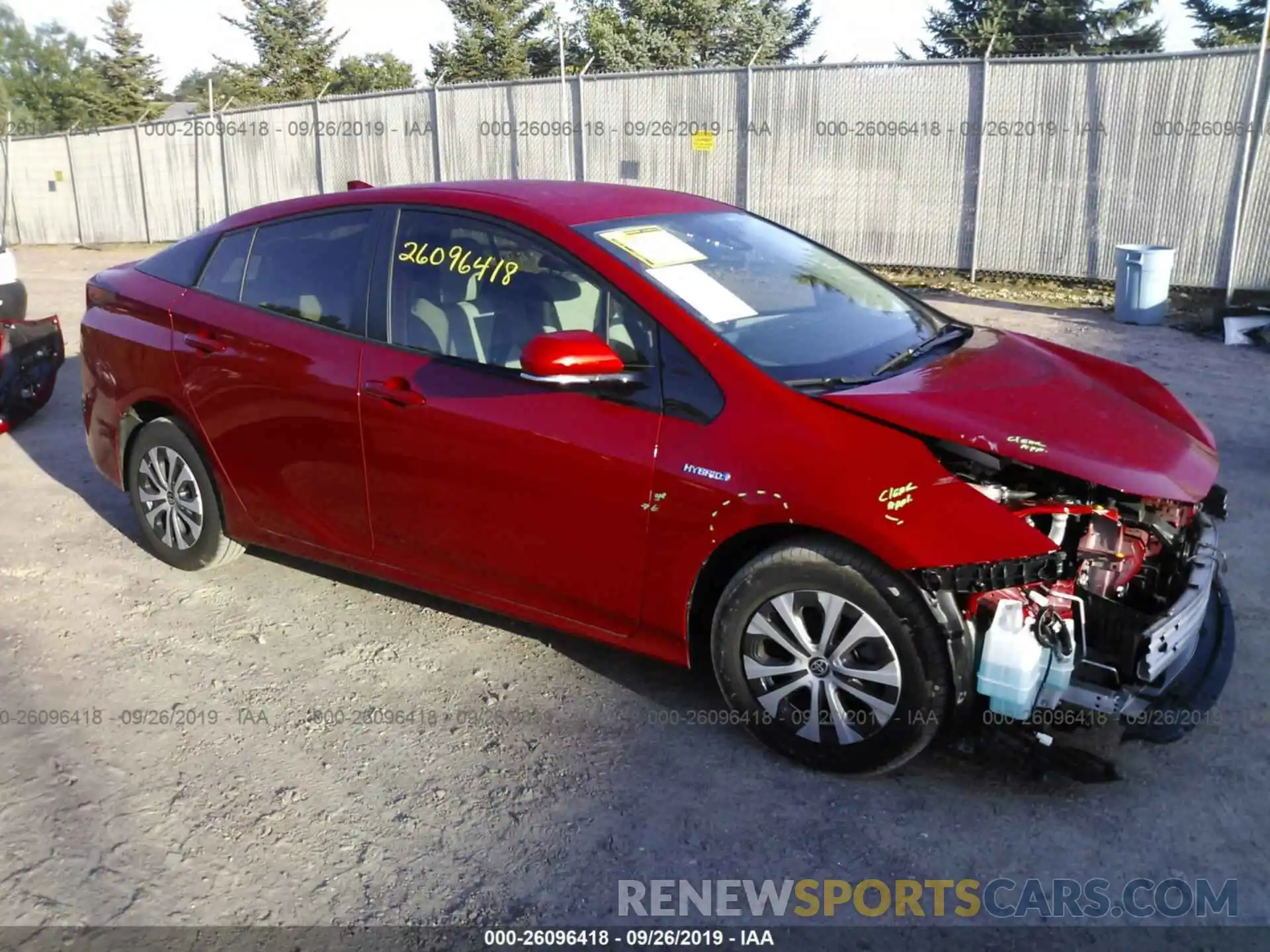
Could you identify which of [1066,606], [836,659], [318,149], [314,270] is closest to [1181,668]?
[1066,606]

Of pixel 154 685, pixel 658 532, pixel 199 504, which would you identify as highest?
pixel 658 532

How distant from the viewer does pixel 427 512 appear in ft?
12.8

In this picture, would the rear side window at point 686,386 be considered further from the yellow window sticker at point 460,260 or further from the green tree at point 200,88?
the green tree at point 200,88

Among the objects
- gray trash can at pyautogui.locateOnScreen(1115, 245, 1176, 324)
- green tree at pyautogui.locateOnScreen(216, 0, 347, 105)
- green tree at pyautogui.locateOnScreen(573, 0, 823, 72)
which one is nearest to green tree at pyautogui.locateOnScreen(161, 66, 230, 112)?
green tree at pyautogui.locateOnScreen(216, 0, 347, 105)

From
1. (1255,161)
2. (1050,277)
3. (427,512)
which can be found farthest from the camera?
(1050,277)

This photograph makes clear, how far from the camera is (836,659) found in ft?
10.4

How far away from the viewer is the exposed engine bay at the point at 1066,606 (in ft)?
9.85

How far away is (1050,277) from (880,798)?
457 inches

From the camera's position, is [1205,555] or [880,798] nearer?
[880,798]

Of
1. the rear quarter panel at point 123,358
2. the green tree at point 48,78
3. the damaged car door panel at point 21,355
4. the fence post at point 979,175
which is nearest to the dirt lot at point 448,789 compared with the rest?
the rear quarter panel at point 123,358

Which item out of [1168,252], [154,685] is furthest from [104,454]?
[1168,252]

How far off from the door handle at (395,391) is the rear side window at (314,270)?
0.89ft

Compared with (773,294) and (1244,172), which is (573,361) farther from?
(1244,172)

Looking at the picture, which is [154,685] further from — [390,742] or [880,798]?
[880,798]
